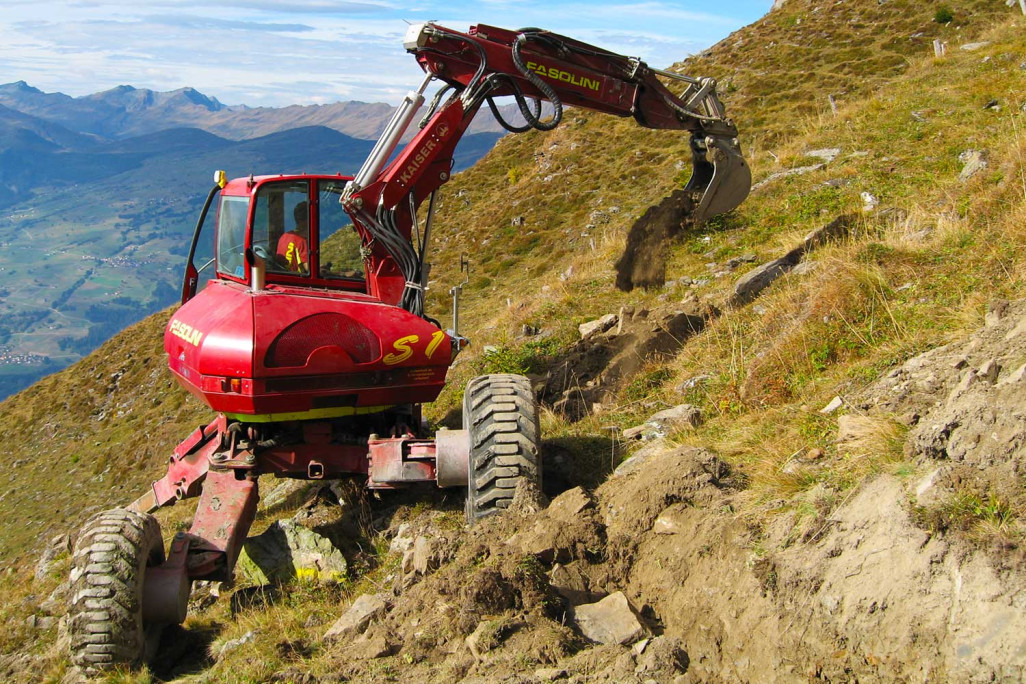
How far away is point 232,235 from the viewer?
26.0ft

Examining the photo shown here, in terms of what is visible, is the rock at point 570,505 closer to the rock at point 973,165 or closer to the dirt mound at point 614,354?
the dirt mound at point 614,354

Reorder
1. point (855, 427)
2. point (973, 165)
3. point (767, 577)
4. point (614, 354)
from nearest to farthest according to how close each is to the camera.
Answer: point (767, 577) → point (855, 427) → point (614, 354) → point (973, 165)

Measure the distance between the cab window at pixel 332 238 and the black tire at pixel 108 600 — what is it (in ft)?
10.3

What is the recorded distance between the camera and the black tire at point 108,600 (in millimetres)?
5473

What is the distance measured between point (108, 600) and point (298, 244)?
141 inches

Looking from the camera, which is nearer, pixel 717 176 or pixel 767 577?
pixel 767 577

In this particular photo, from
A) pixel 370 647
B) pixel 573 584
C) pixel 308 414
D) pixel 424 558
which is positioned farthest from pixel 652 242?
pixel 370 647

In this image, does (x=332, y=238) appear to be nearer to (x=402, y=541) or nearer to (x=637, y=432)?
(x=402, y=541)

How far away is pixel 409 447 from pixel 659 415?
Answer: 6.98 feet

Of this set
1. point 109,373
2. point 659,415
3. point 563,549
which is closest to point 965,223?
point 659,415

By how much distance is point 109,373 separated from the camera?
25219mm

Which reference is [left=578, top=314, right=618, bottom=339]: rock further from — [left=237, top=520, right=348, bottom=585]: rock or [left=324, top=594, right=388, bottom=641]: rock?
[left=324, top=594, right=388, bottom=641]: rock

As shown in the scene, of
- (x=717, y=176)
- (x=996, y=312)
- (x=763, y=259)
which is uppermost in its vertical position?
(x=717, y=176)

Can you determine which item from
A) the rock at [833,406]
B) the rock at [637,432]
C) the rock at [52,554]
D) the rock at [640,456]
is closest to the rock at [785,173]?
the rock at [637,432]
